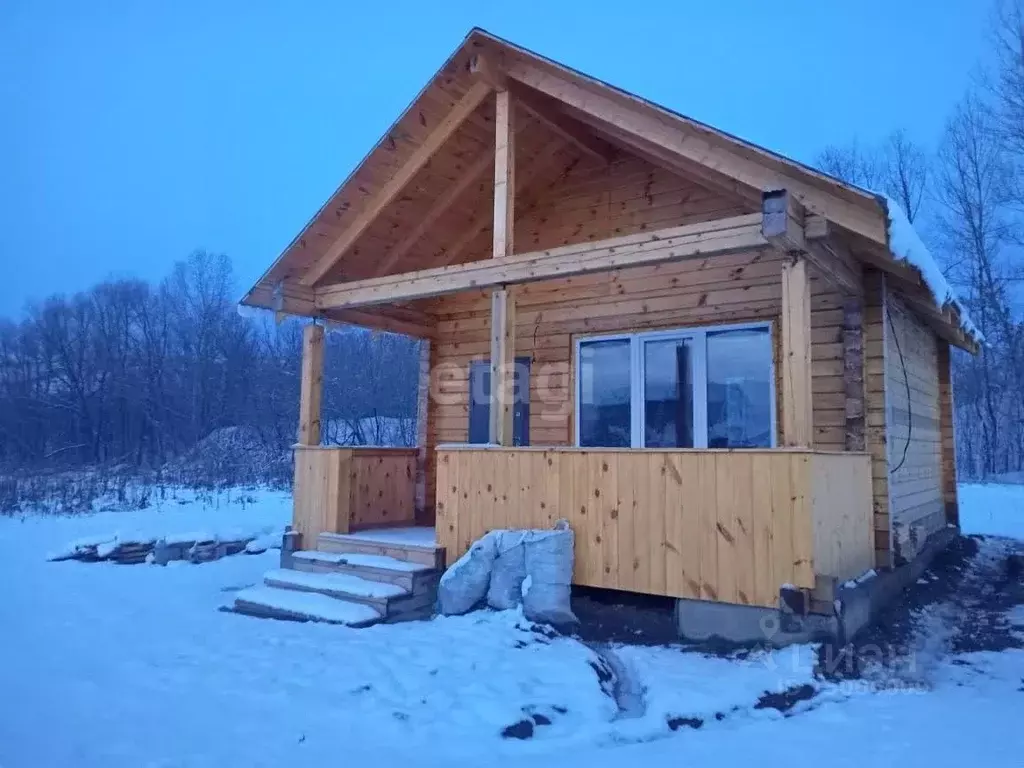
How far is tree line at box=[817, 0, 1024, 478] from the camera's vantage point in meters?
20.3

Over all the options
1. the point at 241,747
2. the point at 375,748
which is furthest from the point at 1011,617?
the point at 241,747

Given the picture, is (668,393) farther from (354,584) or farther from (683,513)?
(354,584)

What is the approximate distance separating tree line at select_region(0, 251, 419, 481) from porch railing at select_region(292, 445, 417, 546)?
1933 cm

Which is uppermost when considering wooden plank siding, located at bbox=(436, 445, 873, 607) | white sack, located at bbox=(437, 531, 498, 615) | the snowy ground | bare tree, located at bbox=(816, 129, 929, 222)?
bare tree, located at bbox=(816, 129, 929, 222)

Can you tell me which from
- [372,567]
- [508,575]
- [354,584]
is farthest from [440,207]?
[508,575]

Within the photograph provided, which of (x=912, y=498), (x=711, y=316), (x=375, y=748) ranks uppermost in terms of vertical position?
(x=711, y=316)

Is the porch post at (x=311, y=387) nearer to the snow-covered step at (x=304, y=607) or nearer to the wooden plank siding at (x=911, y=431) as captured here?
the snow-covered step at (x=304, y=607)

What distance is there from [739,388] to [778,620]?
2923 mm

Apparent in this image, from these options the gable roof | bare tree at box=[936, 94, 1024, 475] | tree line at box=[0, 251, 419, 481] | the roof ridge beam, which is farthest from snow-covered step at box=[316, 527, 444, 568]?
bare tree at box=[936, 94, 1024, 475]

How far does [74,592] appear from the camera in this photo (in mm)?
7977

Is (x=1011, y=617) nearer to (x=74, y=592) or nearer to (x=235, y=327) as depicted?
(x=74, y=592)

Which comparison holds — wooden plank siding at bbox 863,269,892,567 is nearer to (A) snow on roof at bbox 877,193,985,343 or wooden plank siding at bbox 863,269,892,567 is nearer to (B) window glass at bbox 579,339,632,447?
(A) snow on roof at bbox 877,193,985,343

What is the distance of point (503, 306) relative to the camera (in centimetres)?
742

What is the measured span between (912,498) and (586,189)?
16.9 ft
